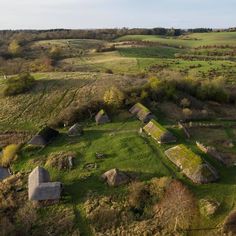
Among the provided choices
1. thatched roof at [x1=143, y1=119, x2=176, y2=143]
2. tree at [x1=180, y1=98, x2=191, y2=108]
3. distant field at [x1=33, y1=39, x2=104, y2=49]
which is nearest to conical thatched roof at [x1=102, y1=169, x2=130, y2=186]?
thatched roof at [x1=143, y1=119, x2=176, y2=143]

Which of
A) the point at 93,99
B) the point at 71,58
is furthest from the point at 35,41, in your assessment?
the point at 93,99

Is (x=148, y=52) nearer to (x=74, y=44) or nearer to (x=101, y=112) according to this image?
(x=74, y=44)

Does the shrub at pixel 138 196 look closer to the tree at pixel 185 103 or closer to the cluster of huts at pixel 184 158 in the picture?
the cluster of huts at pixel 184 158

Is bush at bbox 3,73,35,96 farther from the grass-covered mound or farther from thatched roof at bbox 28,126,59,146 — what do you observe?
the grass-covered mound

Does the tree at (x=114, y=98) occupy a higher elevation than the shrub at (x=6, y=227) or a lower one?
higher

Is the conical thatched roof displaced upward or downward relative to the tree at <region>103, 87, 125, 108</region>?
downward

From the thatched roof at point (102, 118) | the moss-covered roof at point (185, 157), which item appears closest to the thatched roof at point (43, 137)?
the thatched roof at point (102, 118)
